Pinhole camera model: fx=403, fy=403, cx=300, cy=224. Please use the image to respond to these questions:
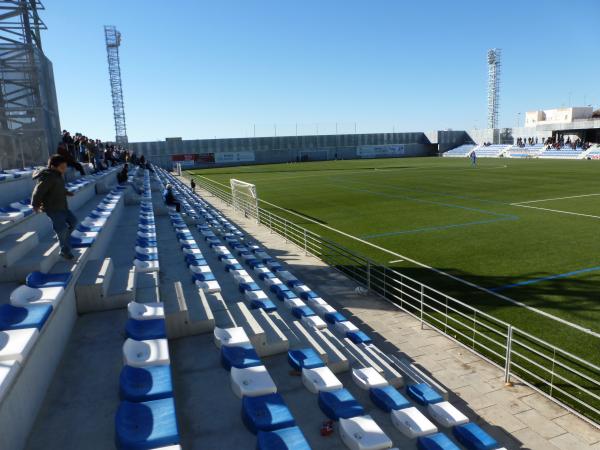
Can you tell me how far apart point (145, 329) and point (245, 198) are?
17637 millimetres

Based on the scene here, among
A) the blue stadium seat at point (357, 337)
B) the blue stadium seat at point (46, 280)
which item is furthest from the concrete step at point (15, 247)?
A: the blue stadium seat at point (357, 337)

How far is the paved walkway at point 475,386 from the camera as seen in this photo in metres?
4.77

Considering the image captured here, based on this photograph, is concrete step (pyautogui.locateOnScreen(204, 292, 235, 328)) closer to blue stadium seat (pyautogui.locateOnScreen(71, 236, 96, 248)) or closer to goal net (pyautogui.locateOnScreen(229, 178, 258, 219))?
blue stadium seat (pyautogui.locateOnScreen(71, 236, 96, 248))

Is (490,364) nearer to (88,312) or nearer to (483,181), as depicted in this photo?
(88,312)

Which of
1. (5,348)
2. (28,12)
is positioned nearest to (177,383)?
(5,348)

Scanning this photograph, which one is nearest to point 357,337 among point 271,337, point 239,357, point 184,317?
point 271,337

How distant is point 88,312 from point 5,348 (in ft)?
8.05

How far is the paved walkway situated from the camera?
4766mm

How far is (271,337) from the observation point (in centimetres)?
583

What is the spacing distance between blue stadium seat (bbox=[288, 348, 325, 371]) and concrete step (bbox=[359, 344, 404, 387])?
114 centimetres

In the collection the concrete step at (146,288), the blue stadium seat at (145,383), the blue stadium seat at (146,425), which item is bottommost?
the blue stadium seat at (146,425)

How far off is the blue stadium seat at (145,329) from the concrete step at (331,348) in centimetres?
237

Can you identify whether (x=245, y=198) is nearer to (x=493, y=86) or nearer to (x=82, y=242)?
(x=82, y=242)

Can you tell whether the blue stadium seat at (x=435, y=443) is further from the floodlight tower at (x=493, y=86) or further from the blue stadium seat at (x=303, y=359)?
the floodlight tower at (x=493, y=86)
